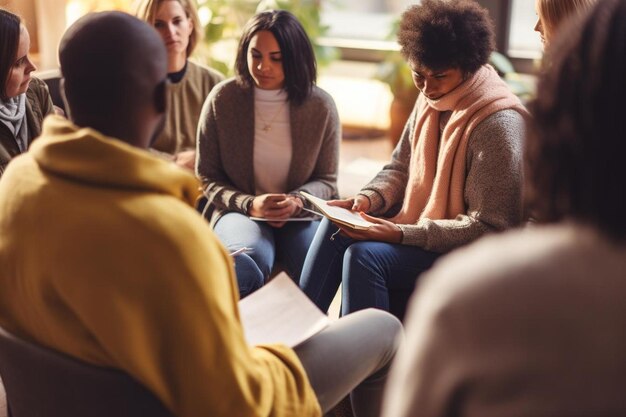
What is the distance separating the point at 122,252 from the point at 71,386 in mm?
227

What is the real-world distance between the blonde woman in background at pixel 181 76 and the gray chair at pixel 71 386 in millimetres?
1578

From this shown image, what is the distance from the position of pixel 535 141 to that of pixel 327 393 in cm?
72

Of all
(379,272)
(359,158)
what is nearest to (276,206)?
(379,272)

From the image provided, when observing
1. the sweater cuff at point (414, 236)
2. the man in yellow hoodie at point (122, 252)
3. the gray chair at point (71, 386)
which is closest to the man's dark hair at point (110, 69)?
the man in yellow hoodie at point (122, 252)

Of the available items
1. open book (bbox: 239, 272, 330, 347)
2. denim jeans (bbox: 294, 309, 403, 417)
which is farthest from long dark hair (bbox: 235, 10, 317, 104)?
denim jeans (bbox: 294, 309, 403, 417)

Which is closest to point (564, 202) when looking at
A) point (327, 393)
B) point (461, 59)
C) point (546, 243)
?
point (546, 243)

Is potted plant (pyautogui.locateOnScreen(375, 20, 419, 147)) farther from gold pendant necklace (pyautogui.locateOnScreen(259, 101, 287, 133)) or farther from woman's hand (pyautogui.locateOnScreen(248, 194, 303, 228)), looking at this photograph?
woman's hand (pyautogui.locateOnScreen(248, 194, 303, 228))

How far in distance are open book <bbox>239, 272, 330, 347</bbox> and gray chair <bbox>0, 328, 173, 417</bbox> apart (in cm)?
35

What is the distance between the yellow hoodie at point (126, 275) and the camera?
1.10 meters

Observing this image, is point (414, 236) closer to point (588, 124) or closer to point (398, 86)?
point (588, 124)

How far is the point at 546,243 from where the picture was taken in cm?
74

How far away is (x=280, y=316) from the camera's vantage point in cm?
155

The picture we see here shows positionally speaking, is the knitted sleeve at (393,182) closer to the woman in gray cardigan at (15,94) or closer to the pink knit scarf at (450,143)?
the pink knit scarf at (450,143)

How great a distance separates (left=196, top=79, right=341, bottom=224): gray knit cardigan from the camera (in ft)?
8.38
